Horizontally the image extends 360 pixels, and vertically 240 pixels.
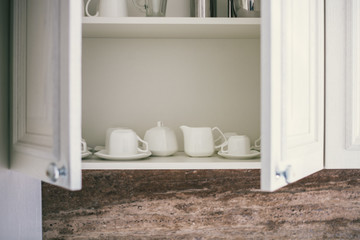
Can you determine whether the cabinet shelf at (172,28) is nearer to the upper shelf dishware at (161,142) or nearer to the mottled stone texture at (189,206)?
the upper shelf dishware at (161,142)

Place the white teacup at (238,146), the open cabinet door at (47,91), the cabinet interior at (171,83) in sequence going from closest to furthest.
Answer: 1. the open cabinet door at (47,91)
2. the white teacup at (238,146)
3. the cabinet interior at (171,83)

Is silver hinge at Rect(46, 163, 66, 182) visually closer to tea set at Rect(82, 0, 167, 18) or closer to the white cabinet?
the white cabinet

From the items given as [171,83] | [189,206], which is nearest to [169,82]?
[171,83]

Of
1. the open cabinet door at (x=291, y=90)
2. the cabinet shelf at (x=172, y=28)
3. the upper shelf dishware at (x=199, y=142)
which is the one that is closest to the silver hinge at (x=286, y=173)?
the open cabinet door at (x=291, y=90)

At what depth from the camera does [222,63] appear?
4.53 feet

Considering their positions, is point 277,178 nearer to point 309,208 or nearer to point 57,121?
point 57,121

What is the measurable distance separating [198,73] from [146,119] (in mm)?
259

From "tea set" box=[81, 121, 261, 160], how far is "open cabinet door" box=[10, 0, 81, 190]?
20cm

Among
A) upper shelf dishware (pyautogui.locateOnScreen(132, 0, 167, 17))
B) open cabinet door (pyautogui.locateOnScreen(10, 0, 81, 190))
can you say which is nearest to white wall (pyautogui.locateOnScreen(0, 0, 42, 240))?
open cabinet door (pyautogui.locateOnScreen(10, 0, 81, 190))

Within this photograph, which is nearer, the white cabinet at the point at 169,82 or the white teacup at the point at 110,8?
the white cabinet at the point at 169,82

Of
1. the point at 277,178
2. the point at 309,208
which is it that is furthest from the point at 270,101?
the point at 309,208

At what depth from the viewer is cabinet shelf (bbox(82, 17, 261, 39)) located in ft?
3.62

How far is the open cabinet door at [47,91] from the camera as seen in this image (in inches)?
30.0

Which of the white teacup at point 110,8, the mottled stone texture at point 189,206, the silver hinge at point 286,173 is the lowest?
the mottled stone texture at point 189,206
